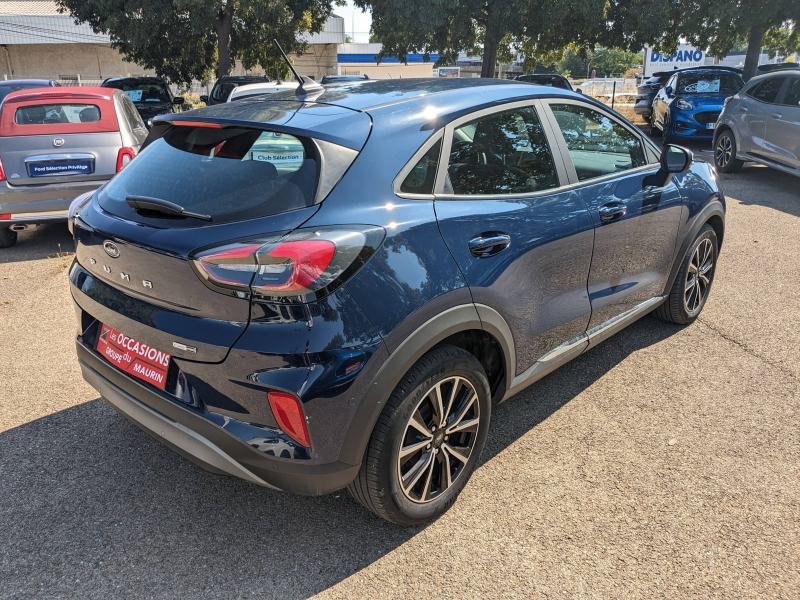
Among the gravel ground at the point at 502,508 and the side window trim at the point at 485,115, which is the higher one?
the side window trim at the point at 485,115

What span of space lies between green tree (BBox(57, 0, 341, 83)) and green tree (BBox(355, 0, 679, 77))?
135 inches

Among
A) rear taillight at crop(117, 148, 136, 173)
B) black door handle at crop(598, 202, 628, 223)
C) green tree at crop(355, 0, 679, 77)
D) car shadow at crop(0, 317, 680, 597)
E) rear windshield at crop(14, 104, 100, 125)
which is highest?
green tree at crop(355, 0, 679, 77)

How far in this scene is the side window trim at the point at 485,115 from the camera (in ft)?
8.93

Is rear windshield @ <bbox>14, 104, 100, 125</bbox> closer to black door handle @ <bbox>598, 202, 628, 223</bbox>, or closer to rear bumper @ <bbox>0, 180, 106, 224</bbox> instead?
rear bumper @ <bbox>0, 180, 106, 224</bbox>

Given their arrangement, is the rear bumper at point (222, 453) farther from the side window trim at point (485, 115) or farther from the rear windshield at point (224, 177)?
the side window trim at point (485, 115)

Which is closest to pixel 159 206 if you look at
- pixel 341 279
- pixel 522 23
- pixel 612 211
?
pixel 341 279

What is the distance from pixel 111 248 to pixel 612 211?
2.46m

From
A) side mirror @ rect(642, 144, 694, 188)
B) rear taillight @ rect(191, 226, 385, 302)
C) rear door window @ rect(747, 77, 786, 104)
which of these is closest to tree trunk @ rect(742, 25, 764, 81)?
rear door window @ rect(747, 77, 786, 104)

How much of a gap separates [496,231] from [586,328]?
3.48 ft

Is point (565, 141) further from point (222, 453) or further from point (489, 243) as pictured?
point (222, 453)

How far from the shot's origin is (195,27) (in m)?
21.2

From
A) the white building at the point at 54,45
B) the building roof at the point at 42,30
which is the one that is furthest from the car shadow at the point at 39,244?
the building roof at the point at 42,30

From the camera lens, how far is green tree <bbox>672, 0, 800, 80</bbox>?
19531 millimetres

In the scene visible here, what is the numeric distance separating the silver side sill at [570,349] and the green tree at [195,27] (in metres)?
17.3
